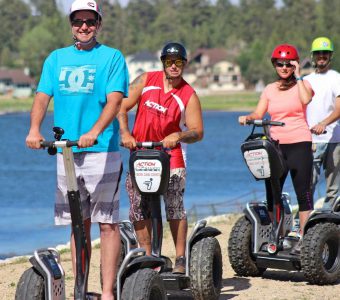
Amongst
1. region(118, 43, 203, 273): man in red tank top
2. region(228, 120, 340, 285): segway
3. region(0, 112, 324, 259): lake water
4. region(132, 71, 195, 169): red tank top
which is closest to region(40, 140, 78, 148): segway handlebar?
region(118, 43, 203, 273): man in red tank top

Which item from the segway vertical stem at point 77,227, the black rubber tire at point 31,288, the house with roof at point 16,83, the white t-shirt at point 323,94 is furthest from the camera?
the house with roof at point 16,83

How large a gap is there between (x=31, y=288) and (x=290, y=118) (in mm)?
3368

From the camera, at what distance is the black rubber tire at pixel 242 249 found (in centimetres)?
929

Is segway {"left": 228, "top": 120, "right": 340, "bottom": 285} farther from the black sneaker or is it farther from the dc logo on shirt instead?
the dc logo on shirt

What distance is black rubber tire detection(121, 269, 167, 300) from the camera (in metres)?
6.64

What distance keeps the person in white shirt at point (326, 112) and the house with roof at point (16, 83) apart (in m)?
132

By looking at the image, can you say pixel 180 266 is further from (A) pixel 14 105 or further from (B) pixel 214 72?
(B) pixel 214 72

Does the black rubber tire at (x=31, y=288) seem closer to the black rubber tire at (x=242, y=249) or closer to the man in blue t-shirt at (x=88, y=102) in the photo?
the man in blue t-shirt at (x=88, y=102)

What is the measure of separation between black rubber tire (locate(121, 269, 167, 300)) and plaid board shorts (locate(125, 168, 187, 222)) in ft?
4.30

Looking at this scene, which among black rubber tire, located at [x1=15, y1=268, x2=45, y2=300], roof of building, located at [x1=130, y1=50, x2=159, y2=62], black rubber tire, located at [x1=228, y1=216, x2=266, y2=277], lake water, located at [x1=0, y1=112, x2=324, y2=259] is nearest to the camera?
black rubber tire, located at [x1=15, y1=268, x2=45, y2=300]

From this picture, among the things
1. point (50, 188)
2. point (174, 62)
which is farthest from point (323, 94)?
point (50, 188)

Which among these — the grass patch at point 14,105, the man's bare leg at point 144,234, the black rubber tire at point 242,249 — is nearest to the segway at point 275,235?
the black rubber tire at point 242,249

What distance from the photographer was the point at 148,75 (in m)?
8.34

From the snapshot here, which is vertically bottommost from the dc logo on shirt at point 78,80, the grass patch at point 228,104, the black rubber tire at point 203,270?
the black rubber tire at point 203,270
